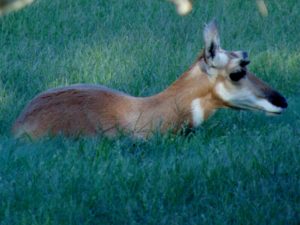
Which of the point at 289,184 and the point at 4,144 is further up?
the point at 4,144

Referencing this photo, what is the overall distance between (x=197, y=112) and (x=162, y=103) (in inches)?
12.1

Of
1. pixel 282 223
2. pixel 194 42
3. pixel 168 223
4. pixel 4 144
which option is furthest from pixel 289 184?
pixel 194 42

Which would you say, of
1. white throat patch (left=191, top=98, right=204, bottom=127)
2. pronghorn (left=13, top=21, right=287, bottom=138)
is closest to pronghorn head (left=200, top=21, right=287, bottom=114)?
pronghorn (left=13, top=21, right=287, bottom=138)

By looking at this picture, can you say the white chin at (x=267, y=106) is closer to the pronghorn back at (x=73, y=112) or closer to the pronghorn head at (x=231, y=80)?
the pronghorn head at (x=231, y=80)

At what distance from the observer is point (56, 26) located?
1238 centimetres

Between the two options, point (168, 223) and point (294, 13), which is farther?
point (294, 13)

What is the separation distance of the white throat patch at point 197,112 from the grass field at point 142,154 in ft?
0.33

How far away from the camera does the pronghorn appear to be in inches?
279

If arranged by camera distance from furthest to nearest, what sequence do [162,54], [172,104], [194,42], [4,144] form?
[194,42]
[162,54]
[172,104]
[4,144]

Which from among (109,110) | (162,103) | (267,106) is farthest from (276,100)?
(109,110)

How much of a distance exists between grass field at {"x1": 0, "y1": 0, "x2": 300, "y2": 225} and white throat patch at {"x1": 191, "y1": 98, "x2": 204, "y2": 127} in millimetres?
101

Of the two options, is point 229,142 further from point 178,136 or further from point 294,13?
point 294,13

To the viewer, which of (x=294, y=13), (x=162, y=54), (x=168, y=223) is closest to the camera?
(x=168, y=223)

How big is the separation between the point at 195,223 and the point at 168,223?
0.51 ft
